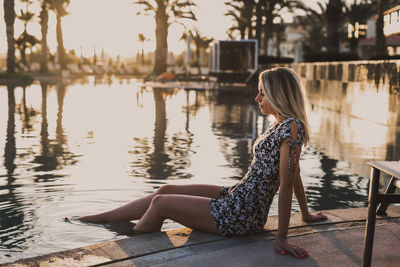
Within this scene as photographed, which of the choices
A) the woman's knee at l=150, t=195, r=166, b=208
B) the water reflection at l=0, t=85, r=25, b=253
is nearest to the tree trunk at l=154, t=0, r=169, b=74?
the water reflection at l=0, t=85, r=25, b=253

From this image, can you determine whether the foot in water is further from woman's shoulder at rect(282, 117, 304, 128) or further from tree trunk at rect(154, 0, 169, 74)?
tree trunk at rect(154, 0, 169, 74)

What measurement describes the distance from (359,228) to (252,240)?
0.84 m

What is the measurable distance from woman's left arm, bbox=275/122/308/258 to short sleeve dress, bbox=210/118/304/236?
131 millimetres

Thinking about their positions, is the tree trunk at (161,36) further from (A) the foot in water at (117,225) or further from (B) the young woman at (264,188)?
(B) the young woman at (264,188)

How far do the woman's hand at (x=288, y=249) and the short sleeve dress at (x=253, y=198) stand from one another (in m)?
0.32

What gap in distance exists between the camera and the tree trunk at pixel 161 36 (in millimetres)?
39188

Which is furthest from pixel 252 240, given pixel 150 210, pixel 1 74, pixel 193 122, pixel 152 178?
A: pixel 1 74

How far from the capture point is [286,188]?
3.57 meters

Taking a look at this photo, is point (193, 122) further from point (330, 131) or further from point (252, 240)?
point (252, 240)

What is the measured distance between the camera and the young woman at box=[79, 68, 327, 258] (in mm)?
3598

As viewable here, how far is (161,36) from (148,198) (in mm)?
36966

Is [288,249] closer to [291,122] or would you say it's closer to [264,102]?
[291,122]

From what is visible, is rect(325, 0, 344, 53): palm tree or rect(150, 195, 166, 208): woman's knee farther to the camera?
rect(325, 0, 344, 53): palm tree

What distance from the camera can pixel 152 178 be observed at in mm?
6852
